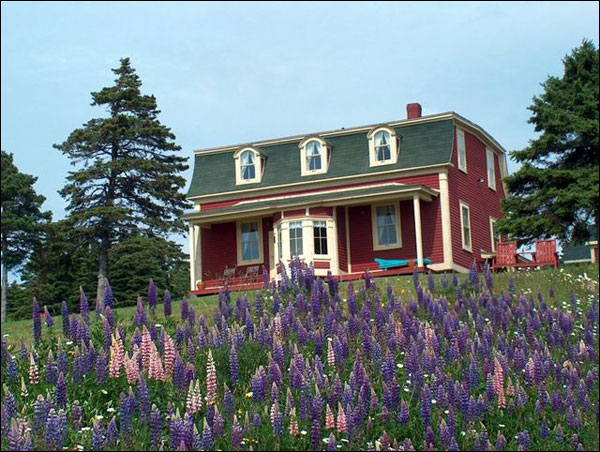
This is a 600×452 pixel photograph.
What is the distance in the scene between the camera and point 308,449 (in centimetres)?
877

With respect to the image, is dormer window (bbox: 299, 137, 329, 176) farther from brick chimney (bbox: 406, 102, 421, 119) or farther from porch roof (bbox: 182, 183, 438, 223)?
brick chimney (bbox: 406, 102, 421, 119)

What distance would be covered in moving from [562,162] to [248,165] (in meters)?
11.4

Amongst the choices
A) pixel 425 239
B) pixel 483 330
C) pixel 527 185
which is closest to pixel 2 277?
pixel 425 239

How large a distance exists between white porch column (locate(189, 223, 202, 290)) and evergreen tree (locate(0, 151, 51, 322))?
6.21 metres

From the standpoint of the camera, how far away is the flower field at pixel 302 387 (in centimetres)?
861

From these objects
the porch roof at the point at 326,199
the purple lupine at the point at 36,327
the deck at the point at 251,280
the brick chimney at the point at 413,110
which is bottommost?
the purple lupine at the point at 36,327

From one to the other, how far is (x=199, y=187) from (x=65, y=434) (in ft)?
91.4

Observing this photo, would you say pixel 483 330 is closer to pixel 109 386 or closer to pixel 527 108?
pixel 109 386

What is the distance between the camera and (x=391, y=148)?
1315 inches

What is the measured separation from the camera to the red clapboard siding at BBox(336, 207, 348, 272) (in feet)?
108

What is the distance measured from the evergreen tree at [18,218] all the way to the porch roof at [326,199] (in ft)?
23.2

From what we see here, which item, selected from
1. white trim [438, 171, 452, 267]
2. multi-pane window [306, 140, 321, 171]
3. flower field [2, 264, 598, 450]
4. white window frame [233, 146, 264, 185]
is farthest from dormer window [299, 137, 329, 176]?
flower field [2, 264, 598, 450]

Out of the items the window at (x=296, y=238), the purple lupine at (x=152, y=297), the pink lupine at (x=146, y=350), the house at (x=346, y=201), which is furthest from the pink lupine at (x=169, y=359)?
the window at (x=296, y=238)

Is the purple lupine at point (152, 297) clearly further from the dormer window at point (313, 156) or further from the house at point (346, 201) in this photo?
the dormer window at point (313, 156)
